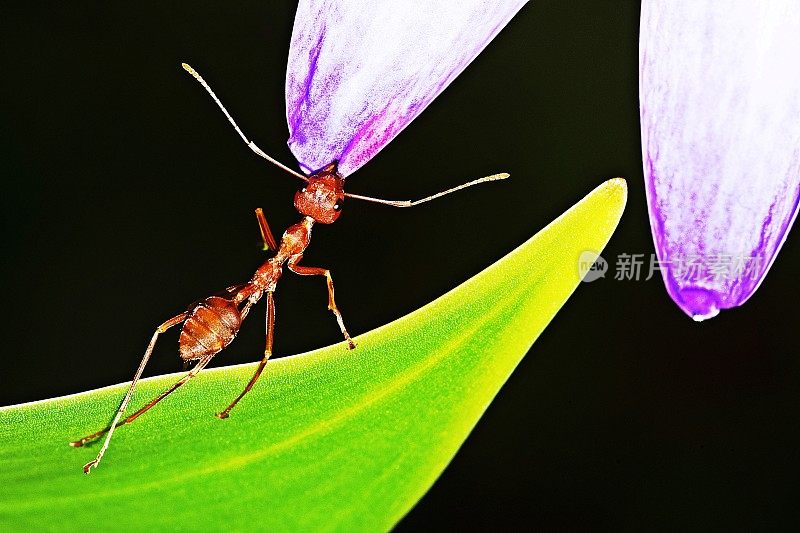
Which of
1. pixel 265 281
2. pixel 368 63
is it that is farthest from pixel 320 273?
pixel 368 63

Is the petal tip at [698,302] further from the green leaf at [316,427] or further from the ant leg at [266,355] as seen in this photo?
the ant leg at [266,355]

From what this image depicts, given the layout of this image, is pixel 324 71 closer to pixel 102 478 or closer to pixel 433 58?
pixel 433 58

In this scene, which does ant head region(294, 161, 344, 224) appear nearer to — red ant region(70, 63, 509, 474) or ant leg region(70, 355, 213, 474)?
red ant region(70, 63, 509, 474)

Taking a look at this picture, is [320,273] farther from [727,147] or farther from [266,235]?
[727,147]

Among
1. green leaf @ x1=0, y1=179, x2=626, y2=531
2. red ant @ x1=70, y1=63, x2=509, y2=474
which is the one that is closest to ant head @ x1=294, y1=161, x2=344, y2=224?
red ant @ x1=70, y1=63, x2=509, y2=474

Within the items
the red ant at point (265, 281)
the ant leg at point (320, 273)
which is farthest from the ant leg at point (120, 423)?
the ant leg at point (320, 273)

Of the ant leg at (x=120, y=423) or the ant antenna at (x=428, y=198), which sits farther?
the ant antenna at (x=428, y=198)

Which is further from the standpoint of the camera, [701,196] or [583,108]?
[583,108]

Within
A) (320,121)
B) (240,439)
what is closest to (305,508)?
(240,439)
